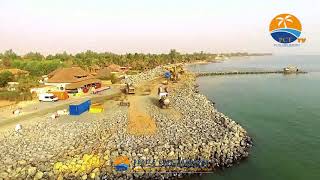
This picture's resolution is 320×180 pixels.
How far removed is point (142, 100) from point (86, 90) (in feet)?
38.8

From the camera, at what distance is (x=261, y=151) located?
28.6 m

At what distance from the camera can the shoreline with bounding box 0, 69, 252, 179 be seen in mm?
22641

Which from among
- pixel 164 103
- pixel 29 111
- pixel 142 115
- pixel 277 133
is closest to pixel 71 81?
pixel 29 111

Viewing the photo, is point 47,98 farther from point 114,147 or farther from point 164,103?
point 114,147

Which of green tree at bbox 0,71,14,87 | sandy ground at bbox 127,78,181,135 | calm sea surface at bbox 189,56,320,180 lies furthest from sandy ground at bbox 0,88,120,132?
calm sea surface at bbox 189,56,320,180

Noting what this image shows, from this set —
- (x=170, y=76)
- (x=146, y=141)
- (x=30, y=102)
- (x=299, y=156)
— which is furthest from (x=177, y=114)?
(x=170, y=76)

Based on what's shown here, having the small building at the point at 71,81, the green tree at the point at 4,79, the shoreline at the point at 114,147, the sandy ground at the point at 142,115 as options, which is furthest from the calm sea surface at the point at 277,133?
the green tree at the point at 4,79

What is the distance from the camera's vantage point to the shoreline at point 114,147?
2264 centimetres

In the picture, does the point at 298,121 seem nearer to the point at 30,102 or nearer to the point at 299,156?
the point at 299,156

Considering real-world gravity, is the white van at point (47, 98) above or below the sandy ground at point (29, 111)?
above

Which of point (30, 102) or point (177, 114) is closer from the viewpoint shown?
point (177, 114)

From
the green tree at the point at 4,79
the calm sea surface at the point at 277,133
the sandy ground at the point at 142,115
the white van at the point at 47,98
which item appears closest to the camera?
the calm sea surface at the point at 277,133

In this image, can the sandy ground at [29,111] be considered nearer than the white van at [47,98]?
Yes

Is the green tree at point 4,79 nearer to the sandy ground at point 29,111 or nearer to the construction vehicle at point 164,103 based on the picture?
the sandy ground at point 29,111
